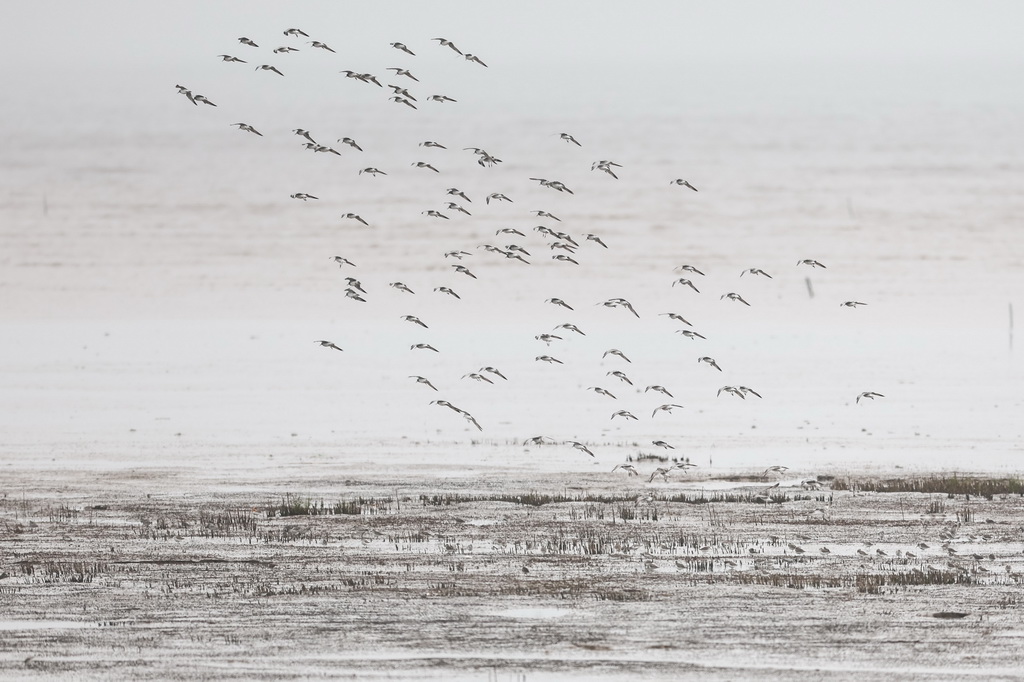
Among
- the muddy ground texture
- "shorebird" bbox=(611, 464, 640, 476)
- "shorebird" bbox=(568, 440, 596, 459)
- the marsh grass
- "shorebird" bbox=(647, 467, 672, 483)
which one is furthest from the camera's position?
"shorebird" bbox=(568, 440, 596, 459)

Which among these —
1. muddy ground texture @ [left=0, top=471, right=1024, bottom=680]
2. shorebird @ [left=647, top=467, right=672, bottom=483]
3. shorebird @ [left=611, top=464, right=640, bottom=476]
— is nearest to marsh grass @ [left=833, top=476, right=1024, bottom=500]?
muddy ground texture @ [left=0, top=471, right=1024, bottom=680]

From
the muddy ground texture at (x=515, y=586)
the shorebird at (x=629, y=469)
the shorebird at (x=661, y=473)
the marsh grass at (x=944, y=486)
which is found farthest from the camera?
the shorebird at (x=629, y=469)

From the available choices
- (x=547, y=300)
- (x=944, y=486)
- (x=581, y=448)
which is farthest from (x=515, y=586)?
(x=547, y=300)

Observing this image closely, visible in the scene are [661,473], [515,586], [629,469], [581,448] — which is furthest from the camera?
[581,448]

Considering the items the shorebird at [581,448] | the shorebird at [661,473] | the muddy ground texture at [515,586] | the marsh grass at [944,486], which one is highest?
the shorebird at [581,448]

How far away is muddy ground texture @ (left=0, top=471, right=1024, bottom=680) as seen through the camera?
14.0 meters

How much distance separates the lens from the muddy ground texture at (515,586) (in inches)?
551

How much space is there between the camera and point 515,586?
16.2 metres

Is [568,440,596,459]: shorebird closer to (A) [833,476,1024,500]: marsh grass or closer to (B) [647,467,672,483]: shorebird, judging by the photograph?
(B) [647,467,672,483]: shorebird

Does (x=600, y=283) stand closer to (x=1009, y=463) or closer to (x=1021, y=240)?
(x=1021, y=240)

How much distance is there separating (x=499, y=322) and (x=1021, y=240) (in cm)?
3148

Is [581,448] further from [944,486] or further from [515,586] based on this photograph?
[515,586]

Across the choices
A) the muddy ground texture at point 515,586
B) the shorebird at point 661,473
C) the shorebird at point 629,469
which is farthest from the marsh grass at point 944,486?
the shorebird at point 629,469

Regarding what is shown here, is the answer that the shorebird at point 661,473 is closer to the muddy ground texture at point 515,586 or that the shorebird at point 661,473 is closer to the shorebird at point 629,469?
the shorebird at point 629,469
